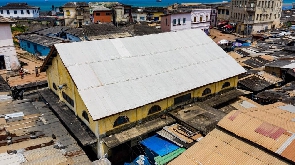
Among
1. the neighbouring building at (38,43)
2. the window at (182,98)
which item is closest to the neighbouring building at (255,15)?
the neighbouring building at (38,43)

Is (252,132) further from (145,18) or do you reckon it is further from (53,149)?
(145,18)

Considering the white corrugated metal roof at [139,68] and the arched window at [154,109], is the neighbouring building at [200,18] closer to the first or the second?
the white corrugated metal roof at [139,68]

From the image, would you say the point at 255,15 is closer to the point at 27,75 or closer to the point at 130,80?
the point at 27,75

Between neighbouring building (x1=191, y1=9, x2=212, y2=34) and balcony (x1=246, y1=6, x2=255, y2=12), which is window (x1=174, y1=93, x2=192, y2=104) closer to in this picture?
neighbouring building (x1=191, y1=9, x2=212, y2=34)

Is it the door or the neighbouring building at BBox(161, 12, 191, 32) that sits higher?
the neighbouring building at BBox(161, 12, 191, 32)

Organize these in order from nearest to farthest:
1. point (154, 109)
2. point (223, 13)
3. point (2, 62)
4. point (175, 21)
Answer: point (154, 109) < point (2, 62) < point (175, 21) < point (223, 13)

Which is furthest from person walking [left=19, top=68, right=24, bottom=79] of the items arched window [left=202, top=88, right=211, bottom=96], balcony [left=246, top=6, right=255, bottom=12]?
balcony [left=246, top=6, right=255, bottom=12]

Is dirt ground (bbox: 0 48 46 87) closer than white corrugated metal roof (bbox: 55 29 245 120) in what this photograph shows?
No

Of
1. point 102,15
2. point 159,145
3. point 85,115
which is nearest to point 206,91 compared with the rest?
point 159,145

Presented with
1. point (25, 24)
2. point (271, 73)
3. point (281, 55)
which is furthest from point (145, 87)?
point (25, 24)
